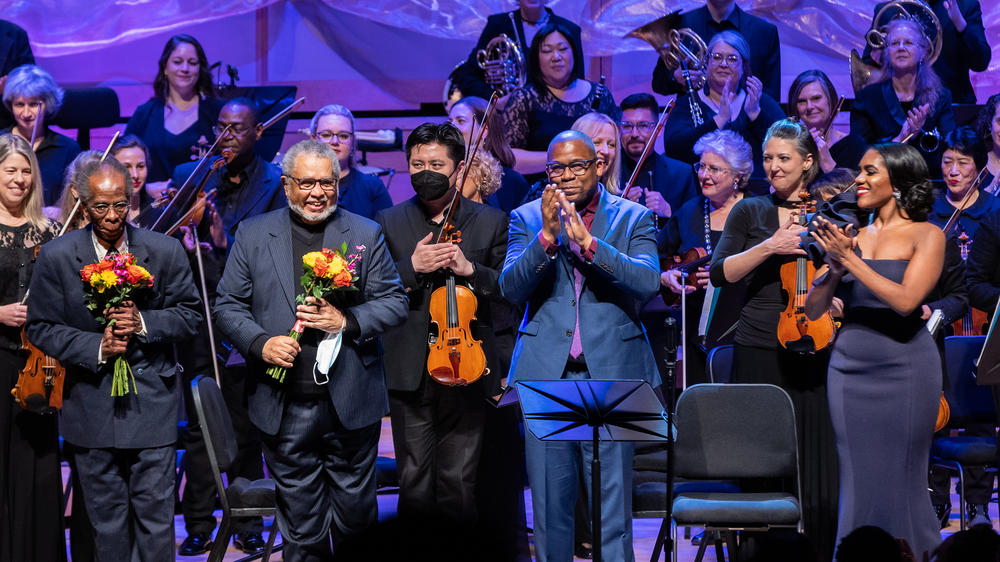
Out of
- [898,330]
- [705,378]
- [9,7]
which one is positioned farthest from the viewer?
[9,7]

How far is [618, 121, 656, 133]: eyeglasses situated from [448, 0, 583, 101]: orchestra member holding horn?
417mm

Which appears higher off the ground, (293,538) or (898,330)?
(898,330)

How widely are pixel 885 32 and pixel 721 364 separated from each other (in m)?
2.57

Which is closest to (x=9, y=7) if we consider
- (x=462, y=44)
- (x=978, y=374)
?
(x=462, y=44)

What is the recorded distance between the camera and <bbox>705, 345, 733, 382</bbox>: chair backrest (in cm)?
463

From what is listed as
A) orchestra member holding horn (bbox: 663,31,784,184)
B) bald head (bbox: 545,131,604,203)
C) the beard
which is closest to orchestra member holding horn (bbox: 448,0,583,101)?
orchestra member holding horn (bbox: 663,31,784,184)

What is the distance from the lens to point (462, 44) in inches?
301

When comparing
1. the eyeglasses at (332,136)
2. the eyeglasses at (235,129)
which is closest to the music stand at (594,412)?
the eyeglasses at (332,136)

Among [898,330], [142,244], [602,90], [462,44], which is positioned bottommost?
[898,330]

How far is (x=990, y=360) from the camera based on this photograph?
409 cm

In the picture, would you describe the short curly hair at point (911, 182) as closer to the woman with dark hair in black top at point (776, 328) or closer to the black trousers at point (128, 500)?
the woman with dark hair in black top at point (776, 328)

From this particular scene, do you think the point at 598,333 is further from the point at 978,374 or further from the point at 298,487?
the point at 978,374

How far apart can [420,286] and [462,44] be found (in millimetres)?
3834

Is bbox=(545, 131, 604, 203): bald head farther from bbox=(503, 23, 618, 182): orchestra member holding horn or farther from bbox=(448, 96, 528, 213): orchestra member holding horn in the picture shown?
bbox=(503, 23, 618, 182): orchestra member holding horn
